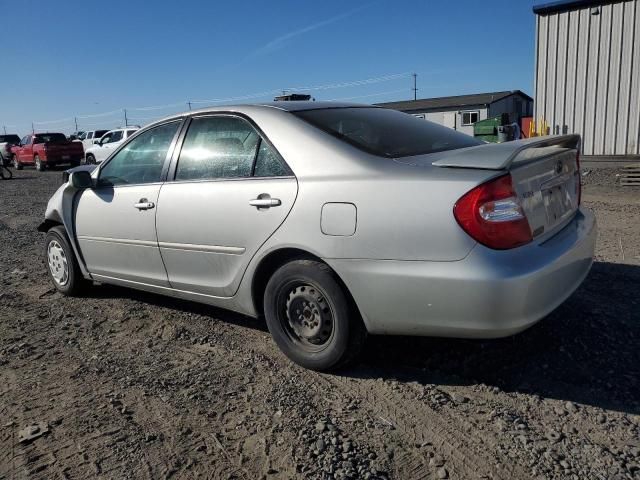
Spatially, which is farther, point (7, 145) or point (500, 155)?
point (7, 145)

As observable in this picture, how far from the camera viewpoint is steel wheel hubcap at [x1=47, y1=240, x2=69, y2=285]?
506 cm

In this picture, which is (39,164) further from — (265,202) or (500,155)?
(500,155)

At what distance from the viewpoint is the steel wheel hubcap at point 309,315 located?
315cm

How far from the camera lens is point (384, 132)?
352cm

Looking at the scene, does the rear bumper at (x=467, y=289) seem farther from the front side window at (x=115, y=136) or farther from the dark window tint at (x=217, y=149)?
the front side window at (x=115, y=136)

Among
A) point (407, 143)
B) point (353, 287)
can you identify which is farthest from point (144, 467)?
point (407, 143)

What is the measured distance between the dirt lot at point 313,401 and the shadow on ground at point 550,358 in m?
0.01

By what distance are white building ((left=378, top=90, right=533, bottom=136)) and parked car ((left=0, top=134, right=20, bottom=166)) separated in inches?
922

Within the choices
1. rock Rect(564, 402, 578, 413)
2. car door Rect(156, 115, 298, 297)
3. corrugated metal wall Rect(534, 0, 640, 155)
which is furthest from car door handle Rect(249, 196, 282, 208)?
corrugated metal wall Rect(534, 0, 640, 155)

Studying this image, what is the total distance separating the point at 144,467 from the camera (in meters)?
2.44

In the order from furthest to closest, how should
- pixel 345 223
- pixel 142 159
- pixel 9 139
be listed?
pixel 9 139, pixel 142 159, pixel 345 223

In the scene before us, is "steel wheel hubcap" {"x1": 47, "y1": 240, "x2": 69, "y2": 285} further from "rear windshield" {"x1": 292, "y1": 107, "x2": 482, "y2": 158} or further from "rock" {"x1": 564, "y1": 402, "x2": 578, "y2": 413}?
"rock" {"x1": 564, "y1": 402, "x2": 578, "y2": 413}

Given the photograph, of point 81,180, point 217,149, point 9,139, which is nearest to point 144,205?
point 217,149

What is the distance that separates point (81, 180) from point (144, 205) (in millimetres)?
850
